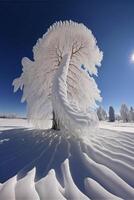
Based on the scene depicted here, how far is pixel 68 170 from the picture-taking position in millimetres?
3338

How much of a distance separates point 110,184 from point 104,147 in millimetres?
1684

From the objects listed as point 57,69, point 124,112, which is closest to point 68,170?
point 57,69

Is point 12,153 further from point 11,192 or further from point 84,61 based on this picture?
point 84,61

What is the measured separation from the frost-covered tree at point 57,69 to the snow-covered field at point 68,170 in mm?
3189

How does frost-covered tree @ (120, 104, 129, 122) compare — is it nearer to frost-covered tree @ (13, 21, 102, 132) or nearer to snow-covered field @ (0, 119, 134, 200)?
frost-covered tree @ (13, 21, 102, 132)

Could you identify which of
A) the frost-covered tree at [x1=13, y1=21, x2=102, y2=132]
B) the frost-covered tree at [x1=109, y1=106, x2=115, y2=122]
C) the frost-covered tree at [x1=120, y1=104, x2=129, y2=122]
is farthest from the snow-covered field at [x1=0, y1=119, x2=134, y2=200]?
the frost-covered tree at [x1=120, y1=104, x2=129, y2=122]

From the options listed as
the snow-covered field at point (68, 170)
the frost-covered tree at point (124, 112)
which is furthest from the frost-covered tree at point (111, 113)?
the snow-covered field at point (68, 170)

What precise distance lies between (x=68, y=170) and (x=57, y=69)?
222 inches

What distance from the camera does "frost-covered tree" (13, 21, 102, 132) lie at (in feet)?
26.7

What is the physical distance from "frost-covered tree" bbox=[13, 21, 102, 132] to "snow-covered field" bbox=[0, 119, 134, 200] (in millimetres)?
3189

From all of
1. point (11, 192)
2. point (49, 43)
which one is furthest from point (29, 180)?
point (49, 43)

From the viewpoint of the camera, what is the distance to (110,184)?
278 centimetres

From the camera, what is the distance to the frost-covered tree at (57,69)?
26.7 feet

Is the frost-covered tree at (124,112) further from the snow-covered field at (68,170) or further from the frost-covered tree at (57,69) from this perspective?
the snow-covered field at (68,170)
